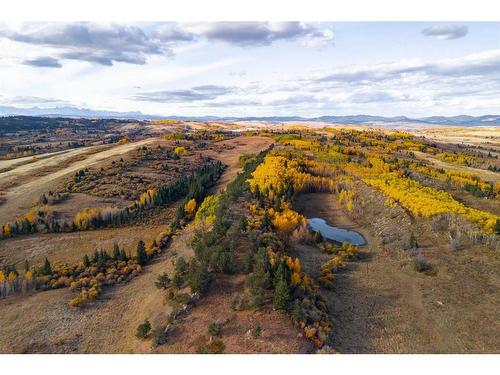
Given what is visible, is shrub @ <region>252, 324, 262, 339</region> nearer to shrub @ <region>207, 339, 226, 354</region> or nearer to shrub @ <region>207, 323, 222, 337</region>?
shrub @ <region>207, 339, 226, 354</region>

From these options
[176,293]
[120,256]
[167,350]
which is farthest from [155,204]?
[167,350]

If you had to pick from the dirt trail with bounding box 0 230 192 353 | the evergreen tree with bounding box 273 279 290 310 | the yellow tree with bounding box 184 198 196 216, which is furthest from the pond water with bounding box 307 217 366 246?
the dirt trail with bounding box 0 230 192 353

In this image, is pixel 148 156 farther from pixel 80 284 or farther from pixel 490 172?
pixel 490 172

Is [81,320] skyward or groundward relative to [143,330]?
groundward

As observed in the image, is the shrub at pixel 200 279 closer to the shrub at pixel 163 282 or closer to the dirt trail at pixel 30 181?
the shrub at pixel 163 282

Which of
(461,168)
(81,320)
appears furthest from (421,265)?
(461,168)

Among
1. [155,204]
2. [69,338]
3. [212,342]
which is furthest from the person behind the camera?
[155,204]

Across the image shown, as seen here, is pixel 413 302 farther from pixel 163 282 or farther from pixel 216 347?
pixel 163 282
